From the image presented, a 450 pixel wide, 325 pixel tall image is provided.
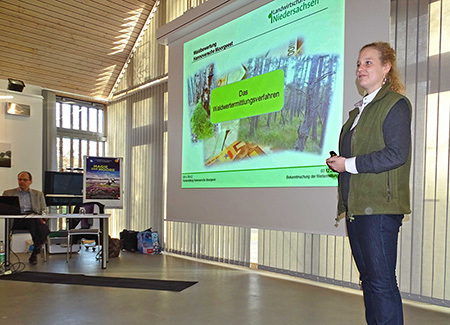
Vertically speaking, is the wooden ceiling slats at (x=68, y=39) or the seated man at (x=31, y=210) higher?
the wooden ceiling slats at (x=68, y=39)

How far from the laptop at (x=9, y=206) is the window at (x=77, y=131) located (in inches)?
115

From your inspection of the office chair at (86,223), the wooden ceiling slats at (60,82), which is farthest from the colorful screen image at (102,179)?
the wooden ceiling slats at (60,82)

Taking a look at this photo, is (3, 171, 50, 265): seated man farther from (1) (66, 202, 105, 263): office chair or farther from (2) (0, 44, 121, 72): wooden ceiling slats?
(2) (0, 44, 121, 72): wooden ceiling slats

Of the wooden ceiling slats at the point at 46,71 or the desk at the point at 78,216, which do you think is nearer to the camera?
the desk at the point at 78,216

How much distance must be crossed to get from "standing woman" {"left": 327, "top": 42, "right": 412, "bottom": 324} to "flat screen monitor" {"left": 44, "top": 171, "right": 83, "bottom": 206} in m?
6.15

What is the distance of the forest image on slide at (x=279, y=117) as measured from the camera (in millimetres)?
2812

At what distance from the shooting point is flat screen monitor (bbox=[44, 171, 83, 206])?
6.72 meters

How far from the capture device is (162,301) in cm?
341

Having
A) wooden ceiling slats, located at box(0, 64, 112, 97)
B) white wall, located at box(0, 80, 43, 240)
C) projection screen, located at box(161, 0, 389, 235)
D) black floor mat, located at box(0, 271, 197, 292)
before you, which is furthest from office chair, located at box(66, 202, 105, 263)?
wooden ceiling slats, located at box(0, 64, 112, 97)

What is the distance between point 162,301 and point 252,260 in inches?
75.0

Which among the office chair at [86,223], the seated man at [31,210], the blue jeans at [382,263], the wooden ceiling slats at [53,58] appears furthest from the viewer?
the wooden ceiling slats at [53,58]

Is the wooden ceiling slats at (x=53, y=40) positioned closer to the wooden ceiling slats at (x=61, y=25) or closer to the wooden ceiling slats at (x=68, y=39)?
the wooden ceiling slats at (x=68, y=39)

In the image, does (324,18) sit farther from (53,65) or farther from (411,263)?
(53,65)

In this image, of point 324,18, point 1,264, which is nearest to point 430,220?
point 324,18
